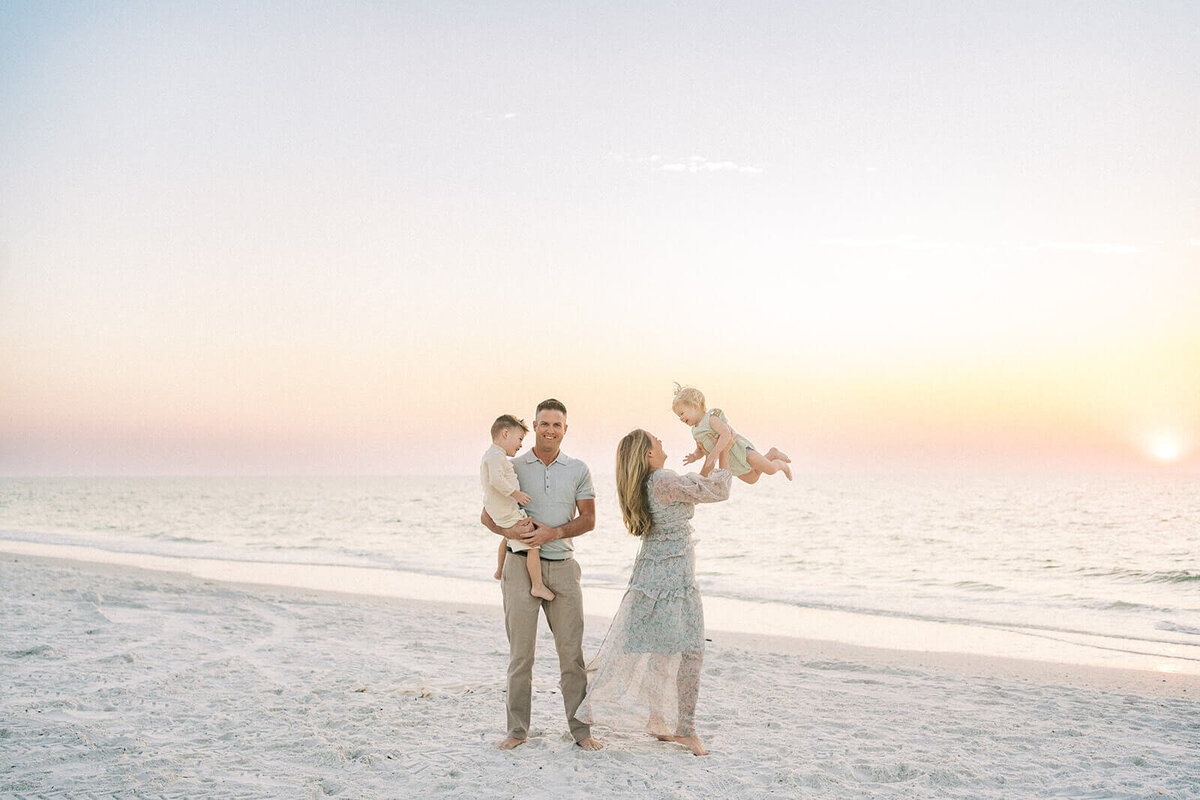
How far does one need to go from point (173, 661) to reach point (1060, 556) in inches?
952

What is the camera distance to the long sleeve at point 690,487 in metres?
5.16

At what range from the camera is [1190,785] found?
516cm

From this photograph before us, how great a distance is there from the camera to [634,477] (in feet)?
17.4

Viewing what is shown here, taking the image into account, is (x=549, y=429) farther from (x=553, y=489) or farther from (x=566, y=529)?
(x=566, y=529)

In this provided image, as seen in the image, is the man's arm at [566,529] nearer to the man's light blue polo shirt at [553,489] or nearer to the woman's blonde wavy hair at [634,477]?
the man's light blue polo shirt at [553,489]

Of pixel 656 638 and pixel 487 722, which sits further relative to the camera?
pixel 487 722

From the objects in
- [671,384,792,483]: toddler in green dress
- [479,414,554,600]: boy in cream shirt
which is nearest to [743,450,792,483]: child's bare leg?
[671,384,792,483]: toddler in green dress

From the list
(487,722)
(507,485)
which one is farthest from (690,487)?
(487,722)

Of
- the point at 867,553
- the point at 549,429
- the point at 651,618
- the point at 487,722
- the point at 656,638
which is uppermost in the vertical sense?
the point at 549,429

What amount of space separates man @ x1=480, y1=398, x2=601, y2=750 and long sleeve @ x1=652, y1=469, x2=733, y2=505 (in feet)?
1.47

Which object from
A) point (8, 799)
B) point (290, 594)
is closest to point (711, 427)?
point (8, 799)

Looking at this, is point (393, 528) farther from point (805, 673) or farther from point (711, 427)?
point (711, 427)

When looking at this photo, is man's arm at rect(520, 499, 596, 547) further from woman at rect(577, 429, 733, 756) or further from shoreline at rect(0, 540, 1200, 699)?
shoreline at rect(0, 540, 1200, 699)

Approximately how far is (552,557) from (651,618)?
0.73m
